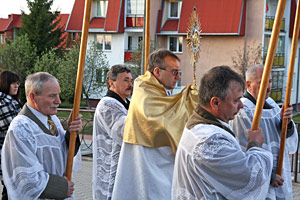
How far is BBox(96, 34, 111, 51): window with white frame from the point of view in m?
36.4

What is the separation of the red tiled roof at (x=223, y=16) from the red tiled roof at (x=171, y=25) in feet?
8.84

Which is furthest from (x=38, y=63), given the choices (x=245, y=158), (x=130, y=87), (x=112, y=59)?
(x=245, y=158)

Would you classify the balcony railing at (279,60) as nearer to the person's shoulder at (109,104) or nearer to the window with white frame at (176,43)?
the window with white frame at (176,43)

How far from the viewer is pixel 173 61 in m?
4.63

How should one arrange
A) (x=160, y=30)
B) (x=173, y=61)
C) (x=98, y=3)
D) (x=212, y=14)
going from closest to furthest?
(x=173, y=61)
(x=212, y=14)
(x=160, y=30)
(x=98, y=3)

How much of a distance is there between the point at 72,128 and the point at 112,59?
32.8m

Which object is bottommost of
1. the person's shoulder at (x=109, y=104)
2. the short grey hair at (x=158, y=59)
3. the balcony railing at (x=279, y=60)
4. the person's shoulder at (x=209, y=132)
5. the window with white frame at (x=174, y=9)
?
the balcony railing at (x=279, y=60)

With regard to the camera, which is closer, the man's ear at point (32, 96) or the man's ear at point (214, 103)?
the man's ear at point (214, 103)

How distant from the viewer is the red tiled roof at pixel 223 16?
3019 cm

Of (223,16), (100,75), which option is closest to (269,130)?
(223,16)

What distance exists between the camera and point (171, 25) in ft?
110

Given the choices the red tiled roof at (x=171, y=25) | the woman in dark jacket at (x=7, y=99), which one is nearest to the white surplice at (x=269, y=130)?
the woman in dark jacket at (x=7, y=99)

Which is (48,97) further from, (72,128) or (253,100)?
(253,100)

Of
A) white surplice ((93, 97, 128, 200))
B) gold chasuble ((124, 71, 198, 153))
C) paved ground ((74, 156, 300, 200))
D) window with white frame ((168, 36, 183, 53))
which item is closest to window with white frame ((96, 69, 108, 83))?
window with white frame ((168, 36, 183, 53))
